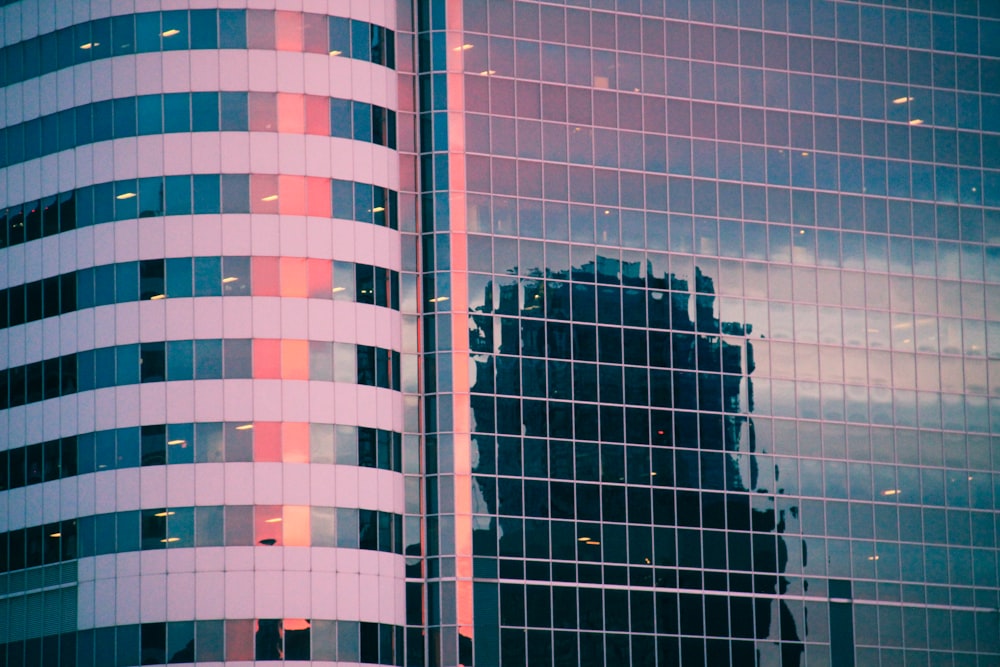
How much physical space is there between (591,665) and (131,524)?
2276 centimetres

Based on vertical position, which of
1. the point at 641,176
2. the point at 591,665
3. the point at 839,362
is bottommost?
the point at 591,665

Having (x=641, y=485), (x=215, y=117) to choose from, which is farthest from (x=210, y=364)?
(x=641, y=485)

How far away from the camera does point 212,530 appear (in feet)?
335

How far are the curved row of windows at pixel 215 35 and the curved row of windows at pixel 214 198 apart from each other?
6322 millimetres

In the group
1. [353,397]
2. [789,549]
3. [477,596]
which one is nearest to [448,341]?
[353,397]

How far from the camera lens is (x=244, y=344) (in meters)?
104

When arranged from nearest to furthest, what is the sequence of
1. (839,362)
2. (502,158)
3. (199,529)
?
1. (199,529)
2. (502,158)
3. (839,362)

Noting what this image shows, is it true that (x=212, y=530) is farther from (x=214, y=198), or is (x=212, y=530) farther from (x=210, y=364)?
(x=214, y=198)

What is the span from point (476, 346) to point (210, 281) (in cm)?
1316

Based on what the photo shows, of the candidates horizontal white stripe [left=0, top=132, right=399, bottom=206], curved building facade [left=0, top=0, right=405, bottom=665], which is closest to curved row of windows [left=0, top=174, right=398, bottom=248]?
curved building facade [left=0, top=0, right=405, bottom=665]

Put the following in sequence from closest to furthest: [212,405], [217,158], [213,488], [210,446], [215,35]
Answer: [213,488], [210,446], [212,405], [217,158], [215,35]

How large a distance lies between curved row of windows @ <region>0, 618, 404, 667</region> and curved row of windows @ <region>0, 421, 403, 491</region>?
7480mm

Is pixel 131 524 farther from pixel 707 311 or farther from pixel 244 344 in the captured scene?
pixel 707 311

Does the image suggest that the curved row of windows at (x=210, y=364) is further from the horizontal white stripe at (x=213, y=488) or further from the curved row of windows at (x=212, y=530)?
the curved row of windows at (x=212, y=530)
